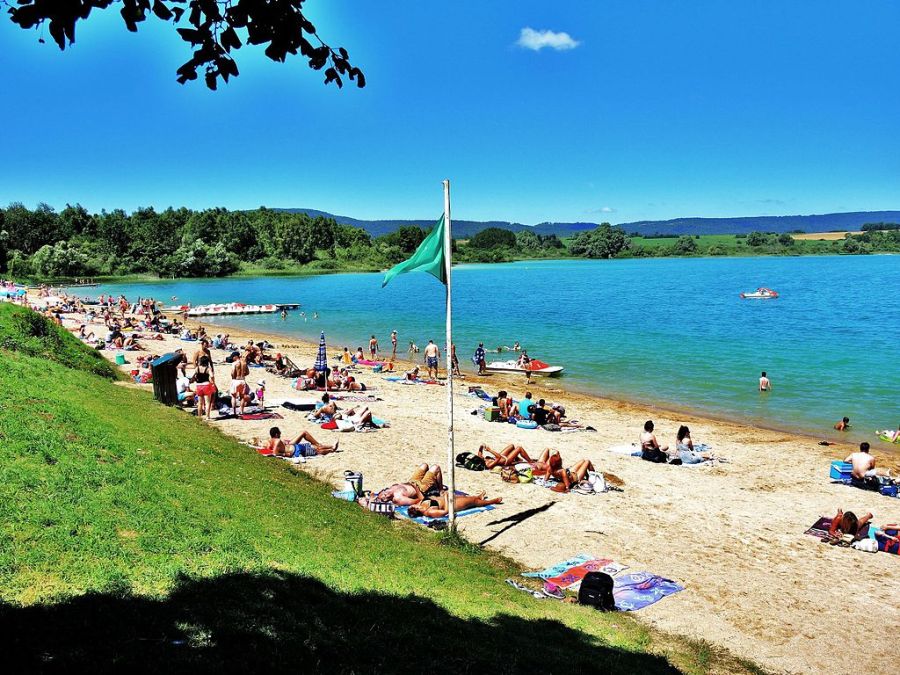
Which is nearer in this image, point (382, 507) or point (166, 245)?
point (382, 507)

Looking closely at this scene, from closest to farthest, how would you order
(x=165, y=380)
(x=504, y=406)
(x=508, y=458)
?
(x=508, y=458) → (x=165, y=380) → (x=504, y=406)

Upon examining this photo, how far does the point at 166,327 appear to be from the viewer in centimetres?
4050

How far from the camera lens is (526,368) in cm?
2995

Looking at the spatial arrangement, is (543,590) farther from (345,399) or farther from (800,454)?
(345,399)

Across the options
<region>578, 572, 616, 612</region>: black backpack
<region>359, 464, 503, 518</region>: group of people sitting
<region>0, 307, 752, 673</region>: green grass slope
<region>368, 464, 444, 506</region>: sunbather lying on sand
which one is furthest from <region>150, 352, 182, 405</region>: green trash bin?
<region>578, 572, 616, 612</region>: black backpack

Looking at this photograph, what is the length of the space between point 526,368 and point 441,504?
63.5ft

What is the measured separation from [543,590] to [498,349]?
29.1m

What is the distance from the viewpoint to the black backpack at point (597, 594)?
314 inches

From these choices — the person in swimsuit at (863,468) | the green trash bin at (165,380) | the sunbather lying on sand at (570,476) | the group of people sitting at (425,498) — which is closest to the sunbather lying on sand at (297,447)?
the group of people sitting at (425,498)

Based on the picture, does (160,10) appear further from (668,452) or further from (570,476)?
(668,452)

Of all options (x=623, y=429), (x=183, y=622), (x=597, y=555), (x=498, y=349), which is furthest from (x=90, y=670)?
(x=498, y=349)

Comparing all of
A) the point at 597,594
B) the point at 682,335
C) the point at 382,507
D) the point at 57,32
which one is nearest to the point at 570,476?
the point at 382,507

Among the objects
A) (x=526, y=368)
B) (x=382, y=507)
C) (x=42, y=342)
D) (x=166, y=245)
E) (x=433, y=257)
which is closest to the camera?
(x=433, y=257)

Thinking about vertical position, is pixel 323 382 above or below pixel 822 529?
above
